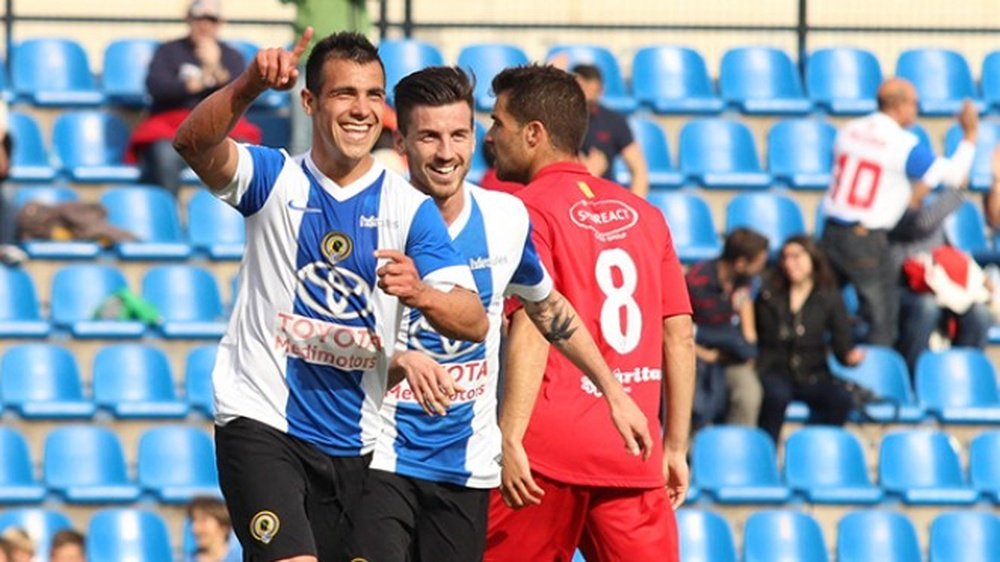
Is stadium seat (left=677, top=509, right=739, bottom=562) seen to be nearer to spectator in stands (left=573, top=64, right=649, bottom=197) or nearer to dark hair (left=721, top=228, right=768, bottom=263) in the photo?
dark hair (left=721, top=228, right=768, bottom=263)

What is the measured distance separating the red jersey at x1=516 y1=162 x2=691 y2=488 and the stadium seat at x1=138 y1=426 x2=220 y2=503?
14.1 ft

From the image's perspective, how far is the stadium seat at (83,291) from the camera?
12.3 m

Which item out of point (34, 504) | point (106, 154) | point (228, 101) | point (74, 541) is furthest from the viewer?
point (106, 154)

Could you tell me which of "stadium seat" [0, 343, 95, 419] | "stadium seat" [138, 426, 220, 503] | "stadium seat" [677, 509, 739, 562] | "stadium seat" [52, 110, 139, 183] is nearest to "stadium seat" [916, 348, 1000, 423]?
"stadium seat" [677, 509, 739, 562]

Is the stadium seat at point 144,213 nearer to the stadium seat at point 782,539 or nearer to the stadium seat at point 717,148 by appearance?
the stadium seat at point 717,148

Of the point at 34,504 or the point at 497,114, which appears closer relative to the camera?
the point at 497,114

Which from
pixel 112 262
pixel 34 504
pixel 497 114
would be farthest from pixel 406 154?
pixel 112 262

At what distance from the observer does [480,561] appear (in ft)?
22.6

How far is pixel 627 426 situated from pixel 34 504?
526 centimetres

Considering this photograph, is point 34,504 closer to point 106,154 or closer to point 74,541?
point 74,541

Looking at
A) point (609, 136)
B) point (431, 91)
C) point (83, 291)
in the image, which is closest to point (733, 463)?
point (609, 136)

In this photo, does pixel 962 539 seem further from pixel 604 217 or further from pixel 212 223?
pixel 604 217

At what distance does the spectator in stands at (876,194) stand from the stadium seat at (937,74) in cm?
220

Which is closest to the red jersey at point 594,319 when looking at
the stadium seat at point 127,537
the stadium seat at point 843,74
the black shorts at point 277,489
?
the black shorts at point 277,489
